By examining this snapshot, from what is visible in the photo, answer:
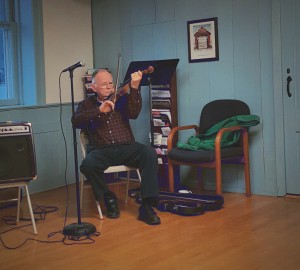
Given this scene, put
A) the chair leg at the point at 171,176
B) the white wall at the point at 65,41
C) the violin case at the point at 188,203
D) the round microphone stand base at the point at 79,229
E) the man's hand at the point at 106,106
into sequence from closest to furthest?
the round microphone stand base at the point at 79,229, the man's hand at the point at 106,106, the violin case at the point at 188,203, the chair leg at the point at 171,176, the white wall at the point at 65,41

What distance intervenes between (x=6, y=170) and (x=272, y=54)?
94.4 inches

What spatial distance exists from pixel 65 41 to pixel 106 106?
193 centimetres

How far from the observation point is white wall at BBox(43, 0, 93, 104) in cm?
537

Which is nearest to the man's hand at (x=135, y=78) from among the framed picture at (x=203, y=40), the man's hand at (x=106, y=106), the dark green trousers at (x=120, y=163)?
the man's hand at (x=106, y=106)

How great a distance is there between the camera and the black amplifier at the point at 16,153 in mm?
3678

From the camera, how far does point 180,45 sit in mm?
5141

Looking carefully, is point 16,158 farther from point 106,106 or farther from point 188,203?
point 188,203

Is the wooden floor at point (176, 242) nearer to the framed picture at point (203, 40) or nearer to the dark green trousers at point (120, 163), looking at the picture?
the dark green trousers at point (120, 163)

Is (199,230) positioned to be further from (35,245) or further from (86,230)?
(35,245)

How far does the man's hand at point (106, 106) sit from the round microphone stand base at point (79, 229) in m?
0.83

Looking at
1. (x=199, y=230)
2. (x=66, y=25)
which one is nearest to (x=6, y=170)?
(x=199, y=230)

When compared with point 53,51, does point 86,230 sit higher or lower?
lower

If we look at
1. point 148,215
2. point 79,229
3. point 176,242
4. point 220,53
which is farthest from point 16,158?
point 220,53

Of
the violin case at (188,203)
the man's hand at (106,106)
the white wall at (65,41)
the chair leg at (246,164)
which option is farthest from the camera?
the white wall at (65,41)
